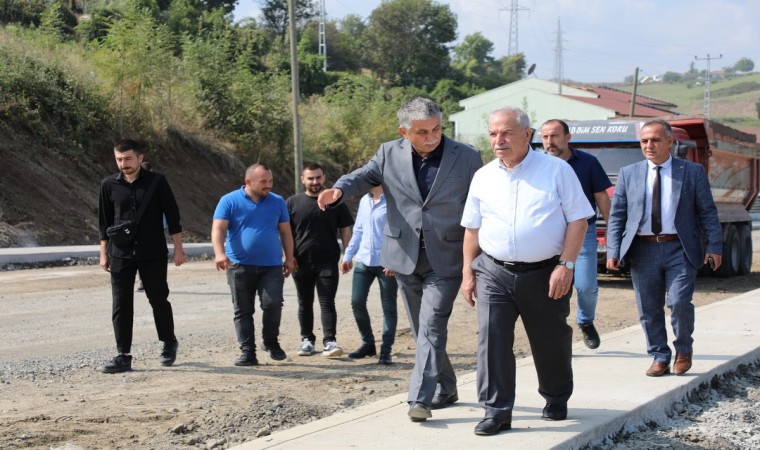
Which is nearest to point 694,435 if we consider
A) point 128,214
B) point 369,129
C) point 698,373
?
point 698,373

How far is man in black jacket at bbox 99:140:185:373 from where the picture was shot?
8781 mm

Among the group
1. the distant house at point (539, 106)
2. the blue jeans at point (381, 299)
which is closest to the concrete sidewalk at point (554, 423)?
the blue jeans at point (381, 299)

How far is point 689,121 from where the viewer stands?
1778cm

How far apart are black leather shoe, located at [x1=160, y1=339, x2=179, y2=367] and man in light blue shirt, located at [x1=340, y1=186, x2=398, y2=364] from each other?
5.66 feet

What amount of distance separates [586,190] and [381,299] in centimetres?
217

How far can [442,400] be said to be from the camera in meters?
6.49

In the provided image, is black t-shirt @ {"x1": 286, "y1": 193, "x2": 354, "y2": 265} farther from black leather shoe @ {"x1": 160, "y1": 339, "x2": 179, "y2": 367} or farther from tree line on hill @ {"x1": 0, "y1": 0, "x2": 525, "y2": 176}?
tree line on hill @ {"x1": 0, "y1": 0, "x2": 525, "y2": 176}

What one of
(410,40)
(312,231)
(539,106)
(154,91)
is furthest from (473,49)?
(312,231)

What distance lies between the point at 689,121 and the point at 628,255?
10.8 m

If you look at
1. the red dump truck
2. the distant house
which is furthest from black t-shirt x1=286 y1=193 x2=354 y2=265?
the distant house

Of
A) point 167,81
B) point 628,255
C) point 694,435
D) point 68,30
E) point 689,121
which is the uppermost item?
point 68,30

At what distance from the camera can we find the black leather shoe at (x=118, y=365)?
863 centimetres

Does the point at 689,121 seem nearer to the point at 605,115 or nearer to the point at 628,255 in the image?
the point at 628,255

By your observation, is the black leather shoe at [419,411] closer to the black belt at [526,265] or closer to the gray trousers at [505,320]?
the gray trousers at [505,320]
